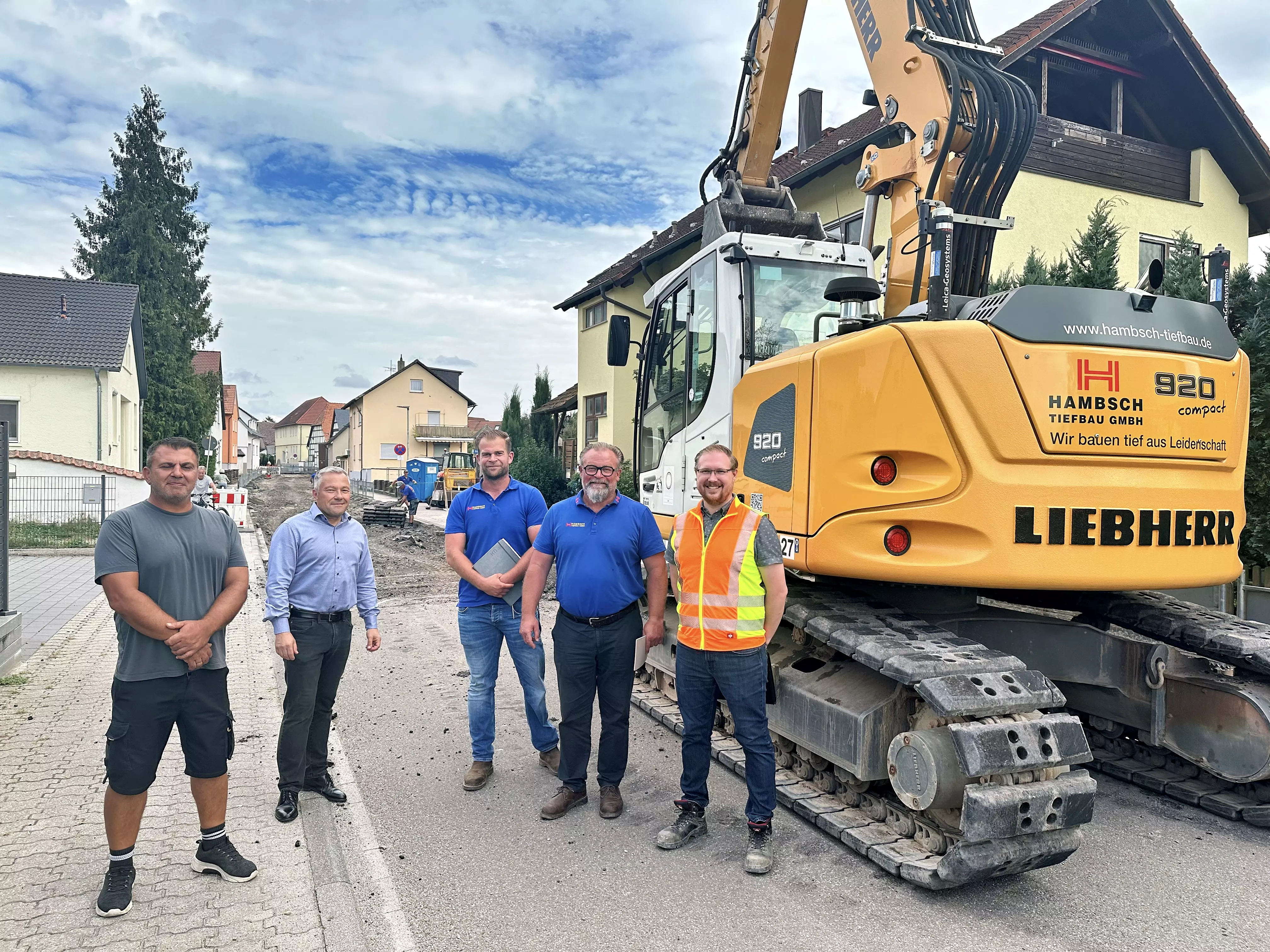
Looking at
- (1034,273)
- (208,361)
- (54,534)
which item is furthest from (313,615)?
(208,361)

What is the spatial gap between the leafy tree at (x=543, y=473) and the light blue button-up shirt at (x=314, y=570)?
48.3ft

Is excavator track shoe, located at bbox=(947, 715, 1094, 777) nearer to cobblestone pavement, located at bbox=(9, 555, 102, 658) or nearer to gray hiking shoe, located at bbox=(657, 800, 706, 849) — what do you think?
gray hiking shoe, located at bbox=(657, 800, 706, 849)

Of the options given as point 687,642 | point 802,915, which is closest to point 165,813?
point 687,642

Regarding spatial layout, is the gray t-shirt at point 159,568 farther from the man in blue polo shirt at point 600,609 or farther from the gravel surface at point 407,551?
the gravel surface at point 407,551

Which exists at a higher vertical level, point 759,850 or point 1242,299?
point 1242,299

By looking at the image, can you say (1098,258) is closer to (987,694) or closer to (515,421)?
(987,694)

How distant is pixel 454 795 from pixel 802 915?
6.73ft

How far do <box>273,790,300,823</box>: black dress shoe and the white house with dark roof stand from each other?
2176 centimetres

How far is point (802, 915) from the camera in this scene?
339 cm

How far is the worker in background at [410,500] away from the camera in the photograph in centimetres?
2158

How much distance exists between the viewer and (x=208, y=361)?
2516 inches

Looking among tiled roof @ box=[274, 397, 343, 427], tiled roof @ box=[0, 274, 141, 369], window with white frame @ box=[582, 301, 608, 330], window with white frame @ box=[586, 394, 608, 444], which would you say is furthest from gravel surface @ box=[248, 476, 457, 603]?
tiled roof @ box=[274, 397, 343, 427]

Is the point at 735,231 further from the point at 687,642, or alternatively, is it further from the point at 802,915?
the point at 802,915

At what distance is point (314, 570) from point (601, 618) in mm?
1490
